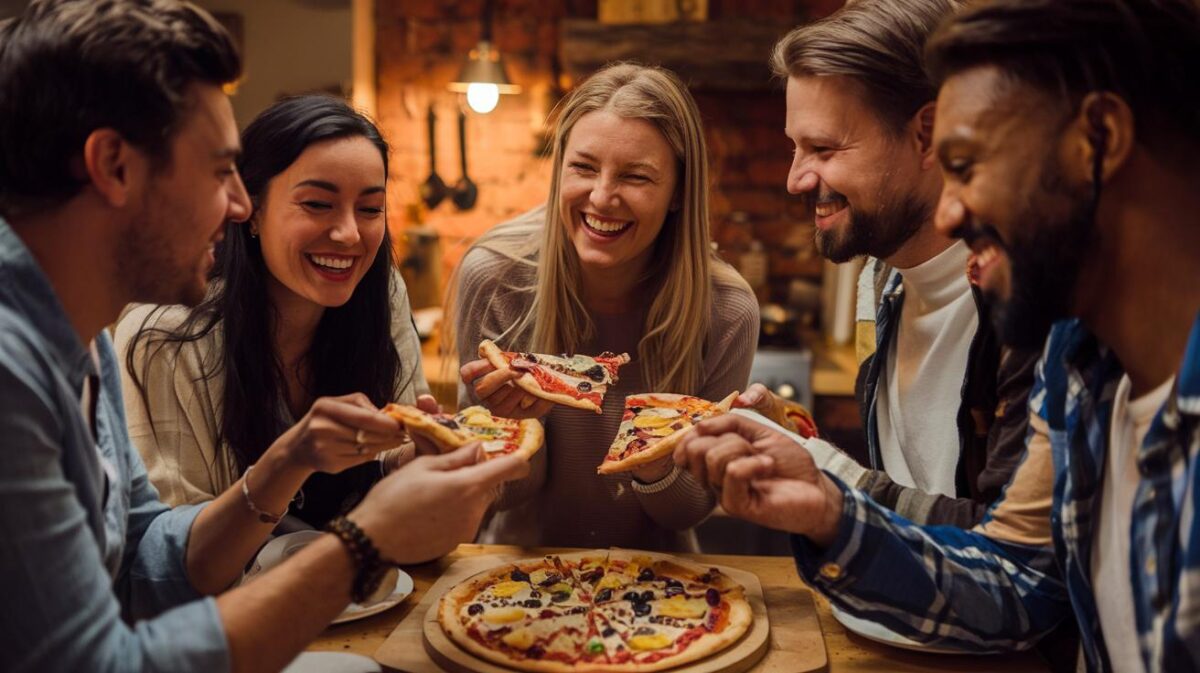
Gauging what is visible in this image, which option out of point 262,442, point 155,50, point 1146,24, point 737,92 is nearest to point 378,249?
point 262,442

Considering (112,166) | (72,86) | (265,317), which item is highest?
(72,86)

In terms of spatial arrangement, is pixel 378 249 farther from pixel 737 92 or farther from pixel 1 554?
pixel 737 92

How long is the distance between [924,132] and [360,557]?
6.38 feet

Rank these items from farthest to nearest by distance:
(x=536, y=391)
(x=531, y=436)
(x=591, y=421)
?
1. (x=591, y=421)
2. (x=536, y=391)
3. (x=531, y=436)

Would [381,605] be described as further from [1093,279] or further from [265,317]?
[1093,279]

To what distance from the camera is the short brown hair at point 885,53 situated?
9.20ft

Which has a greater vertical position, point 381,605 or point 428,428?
point 428,428

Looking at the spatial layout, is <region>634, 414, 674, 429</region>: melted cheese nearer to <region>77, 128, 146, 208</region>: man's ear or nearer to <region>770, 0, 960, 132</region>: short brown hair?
<region>770, 0, 960, 132</region>: short brown hair

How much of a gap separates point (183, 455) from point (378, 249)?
774 millimetres

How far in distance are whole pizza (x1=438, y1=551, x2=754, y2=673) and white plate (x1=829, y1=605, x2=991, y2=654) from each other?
218mm

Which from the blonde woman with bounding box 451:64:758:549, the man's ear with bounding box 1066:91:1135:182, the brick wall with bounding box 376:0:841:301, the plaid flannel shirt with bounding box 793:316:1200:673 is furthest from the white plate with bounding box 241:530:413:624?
the brick wall with bounding box 376:0:841:301

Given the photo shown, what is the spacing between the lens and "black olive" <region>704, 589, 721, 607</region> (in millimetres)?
2363

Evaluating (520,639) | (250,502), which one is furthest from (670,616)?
(250,502)

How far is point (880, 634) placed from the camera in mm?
2240
